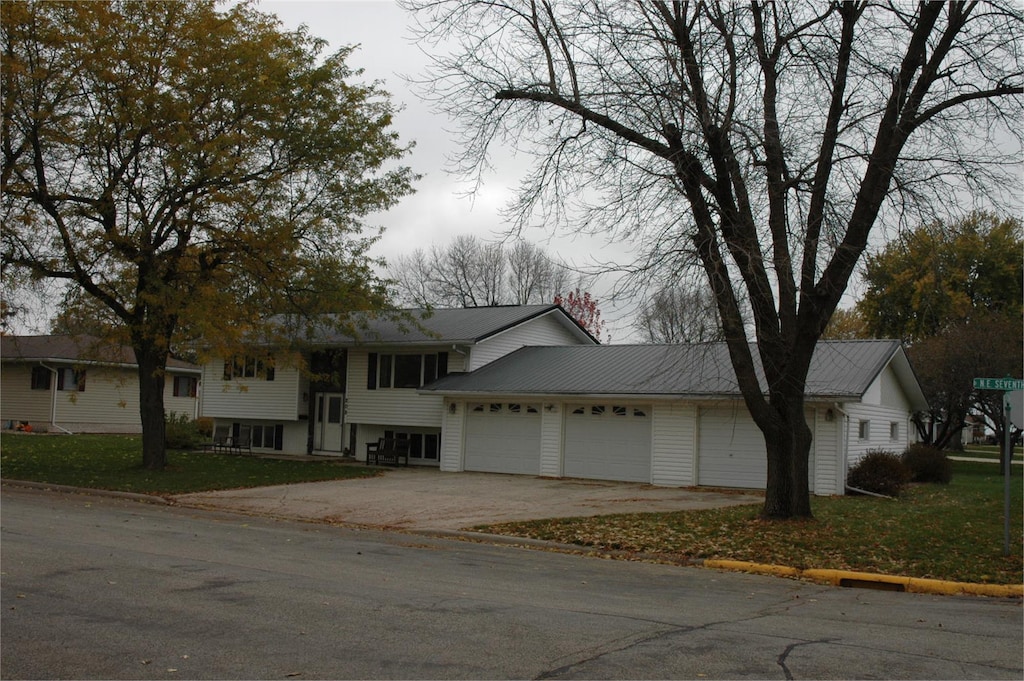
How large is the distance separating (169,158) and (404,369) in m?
12.4

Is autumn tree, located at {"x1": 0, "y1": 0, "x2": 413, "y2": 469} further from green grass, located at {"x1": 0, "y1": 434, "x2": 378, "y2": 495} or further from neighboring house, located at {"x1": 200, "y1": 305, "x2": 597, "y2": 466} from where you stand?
neighboring house, located at {"x1": 200, "y1": 305, "x2": 597, "y2": 466}

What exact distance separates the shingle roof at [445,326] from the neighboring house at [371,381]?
0.13 feet

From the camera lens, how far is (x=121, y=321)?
2306 centimetres

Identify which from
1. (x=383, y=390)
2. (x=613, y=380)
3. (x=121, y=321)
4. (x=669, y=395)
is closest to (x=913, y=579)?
(x=669, y=395)

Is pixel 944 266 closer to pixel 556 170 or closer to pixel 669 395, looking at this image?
pixel 556 170

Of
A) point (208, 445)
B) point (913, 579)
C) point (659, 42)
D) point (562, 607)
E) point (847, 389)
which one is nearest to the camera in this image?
point (562, 607)

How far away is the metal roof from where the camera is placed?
2323 centimetres

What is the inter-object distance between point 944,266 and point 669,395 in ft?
32.3

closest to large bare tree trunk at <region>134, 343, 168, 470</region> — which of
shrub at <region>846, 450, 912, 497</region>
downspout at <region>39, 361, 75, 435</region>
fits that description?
shrub at <region>846, 450, 912, 497</region>

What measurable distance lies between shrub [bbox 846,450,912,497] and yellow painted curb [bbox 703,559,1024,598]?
11.1 meters

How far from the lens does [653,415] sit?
81.7ft

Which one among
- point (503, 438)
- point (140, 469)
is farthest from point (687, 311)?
point (140, 469)

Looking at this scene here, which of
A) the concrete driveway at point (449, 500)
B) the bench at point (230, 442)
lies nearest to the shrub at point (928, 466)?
the concrete driveway at point (449, 500)

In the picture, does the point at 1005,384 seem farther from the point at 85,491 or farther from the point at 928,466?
the point at 85,491
